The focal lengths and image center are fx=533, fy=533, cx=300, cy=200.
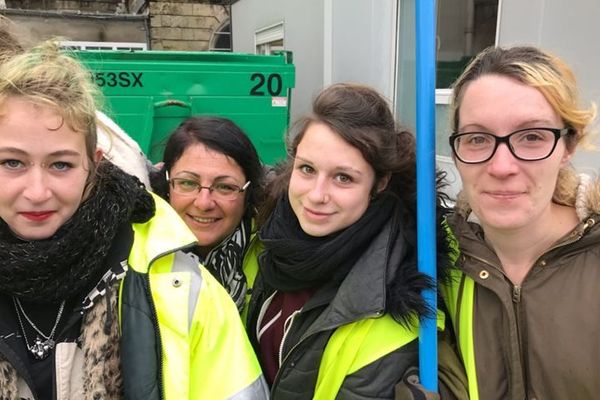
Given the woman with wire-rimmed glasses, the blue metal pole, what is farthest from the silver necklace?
the blue metal pole

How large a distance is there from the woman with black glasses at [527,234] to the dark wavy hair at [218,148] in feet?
3.20

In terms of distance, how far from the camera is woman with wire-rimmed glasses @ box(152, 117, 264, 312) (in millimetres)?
2020

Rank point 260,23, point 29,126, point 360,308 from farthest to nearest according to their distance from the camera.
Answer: point 260,23, point 360,308, point 29,126

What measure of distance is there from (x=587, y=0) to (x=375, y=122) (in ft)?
5.16

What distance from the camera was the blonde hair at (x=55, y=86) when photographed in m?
1.17

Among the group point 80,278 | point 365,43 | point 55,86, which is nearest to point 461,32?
point 365,43

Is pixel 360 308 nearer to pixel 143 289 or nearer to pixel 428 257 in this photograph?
pixel 428 257

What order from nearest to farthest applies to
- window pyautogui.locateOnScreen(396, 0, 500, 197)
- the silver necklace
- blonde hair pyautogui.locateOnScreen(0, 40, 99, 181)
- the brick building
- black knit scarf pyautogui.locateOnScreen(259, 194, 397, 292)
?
1. blonde hair pyautogui.locateOnScreen(0, 40, 99, 181)
2. the silver necklace
3. black knit scarf pyautogui.locateOnScreen(259, 194, 397, 292)
4. window pyautogui.locateOnScreen(396, 0, 500, 197)
5. the brick building

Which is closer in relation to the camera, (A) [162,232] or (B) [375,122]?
(A) [162,232]

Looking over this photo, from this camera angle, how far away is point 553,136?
1225 millimetres

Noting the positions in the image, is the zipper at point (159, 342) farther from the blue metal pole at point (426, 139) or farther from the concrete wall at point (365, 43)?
the concrete wall at point (365, 43)

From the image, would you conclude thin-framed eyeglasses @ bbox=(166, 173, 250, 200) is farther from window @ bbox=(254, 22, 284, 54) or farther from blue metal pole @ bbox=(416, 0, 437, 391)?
window @ bbox=(254, 22, 284, 54)

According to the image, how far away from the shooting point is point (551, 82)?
123cm

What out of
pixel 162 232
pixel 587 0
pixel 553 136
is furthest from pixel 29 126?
pixel 587 0
